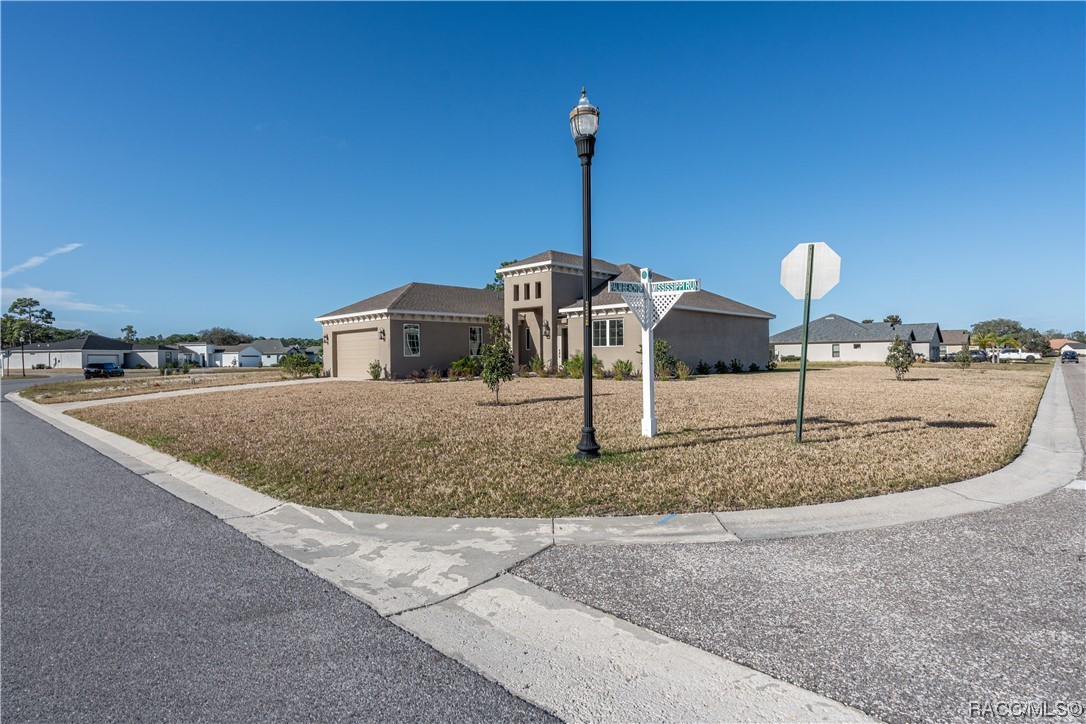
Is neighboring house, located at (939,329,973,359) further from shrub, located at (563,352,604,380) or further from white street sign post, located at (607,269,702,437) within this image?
white street sign post, located at (607,269,702,437)

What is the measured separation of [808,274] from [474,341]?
75.4ft

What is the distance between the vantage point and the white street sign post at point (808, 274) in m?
8.01

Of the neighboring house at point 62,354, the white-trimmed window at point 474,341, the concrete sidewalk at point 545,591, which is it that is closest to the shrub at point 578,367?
the white-trimmed window at point 474,341

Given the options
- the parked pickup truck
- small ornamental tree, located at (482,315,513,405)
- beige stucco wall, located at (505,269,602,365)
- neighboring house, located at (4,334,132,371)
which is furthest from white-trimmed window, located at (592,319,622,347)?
neighboring house, located at (4,334,132,371)

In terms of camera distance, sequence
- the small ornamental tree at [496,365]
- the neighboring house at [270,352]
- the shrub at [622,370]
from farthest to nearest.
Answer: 1. the neighboring house at [270,352]
2. the shrub at [622,370]
3. the small ornamental tree at [496,365]

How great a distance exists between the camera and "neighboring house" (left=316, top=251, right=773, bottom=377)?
2598 centimetres

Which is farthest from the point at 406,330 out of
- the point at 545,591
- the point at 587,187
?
the point at 545,591

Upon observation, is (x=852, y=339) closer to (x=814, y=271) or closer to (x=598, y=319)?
(x=598, y=319)

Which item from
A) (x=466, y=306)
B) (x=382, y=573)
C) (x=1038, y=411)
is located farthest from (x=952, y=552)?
(x=466, y=306)

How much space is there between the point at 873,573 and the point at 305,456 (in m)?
7.11

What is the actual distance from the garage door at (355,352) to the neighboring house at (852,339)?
39240 millimetres

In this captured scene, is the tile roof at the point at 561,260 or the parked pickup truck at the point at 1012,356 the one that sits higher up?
the tile roof at the point at 561,260

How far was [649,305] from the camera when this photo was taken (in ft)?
29.9

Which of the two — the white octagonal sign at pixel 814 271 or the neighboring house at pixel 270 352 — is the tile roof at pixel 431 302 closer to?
the white octagonal sign at pixel 814 271
